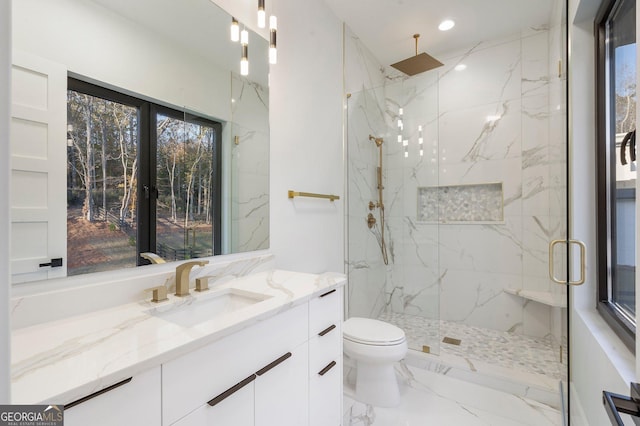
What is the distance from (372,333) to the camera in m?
1.89

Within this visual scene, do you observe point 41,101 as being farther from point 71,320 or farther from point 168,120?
point 71,320

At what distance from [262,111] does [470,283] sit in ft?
8.61

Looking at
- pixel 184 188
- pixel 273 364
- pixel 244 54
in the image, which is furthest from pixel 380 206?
pixel 273 364

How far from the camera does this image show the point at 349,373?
2.20m

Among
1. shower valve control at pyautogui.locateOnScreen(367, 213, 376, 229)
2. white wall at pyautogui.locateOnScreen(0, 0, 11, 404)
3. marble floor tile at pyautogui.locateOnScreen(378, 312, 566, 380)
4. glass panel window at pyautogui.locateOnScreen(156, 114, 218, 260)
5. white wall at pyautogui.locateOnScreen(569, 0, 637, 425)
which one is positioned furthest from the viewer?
→ shower valve control at pyautogui.locateOnScreen(367, 213, 376, 229)

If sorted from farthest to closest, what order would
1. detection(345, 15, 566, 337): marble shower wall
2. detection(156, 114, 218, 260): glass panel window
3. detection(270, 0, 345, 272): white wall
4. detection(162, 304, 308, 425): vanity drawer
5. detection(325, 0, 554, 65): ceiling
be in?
detection(345, 15, 566, 337): marble shower wall < detection(325, 0, 554, 65): ceiling < detection(270, 0, 345, 272): white wall < detection(156, 114, 218, 260): glass panel window < detection(162, 304, 308, 425): vanity drawer

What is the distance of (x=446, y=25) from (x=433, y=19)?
18cm

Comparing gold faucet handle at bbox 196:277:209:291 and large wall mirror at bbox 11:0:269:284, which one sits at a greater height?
large wall mirror at bbox 11:0:269:284

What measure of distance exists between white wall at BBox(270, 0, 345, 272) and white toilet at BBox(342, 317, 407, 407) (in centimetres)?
57

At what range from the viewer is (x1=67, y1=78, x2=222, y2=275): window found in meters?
0.99

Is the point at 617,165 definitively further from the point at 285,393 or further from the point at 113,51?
the point at 113,51

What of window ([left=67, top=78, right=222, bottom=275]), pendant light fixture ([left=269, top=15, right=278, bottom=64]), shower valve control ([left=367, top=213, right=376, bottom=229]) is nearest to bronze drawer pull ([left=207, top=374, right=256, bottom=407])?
window ([left=67, top=78, right=222, bottom=275])

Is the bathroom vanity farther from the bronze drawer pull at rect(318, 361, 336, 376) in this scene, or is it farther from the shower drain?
the shower drain

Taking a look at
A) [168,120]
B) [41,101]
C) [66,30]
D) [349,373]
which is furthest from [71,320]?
[349,373]
